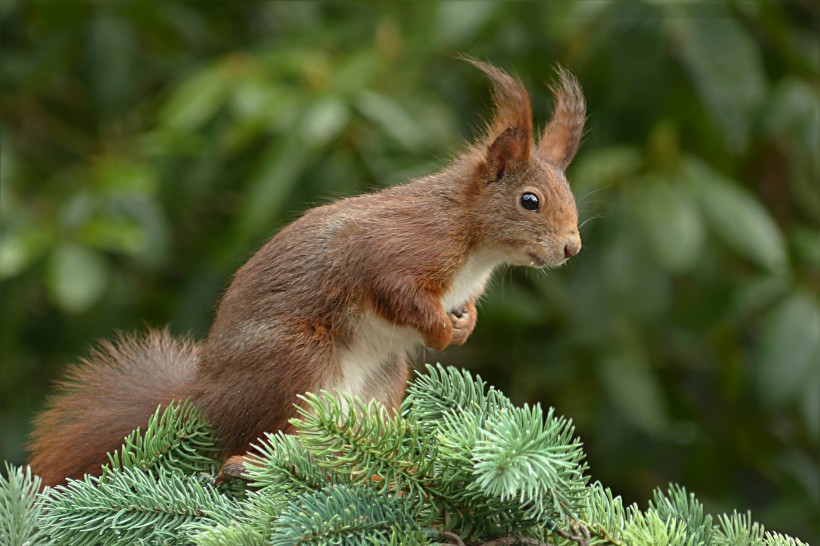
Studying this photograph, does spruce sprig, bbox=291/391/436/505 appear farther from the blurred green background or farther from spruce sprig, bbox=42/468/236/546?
the blurred green background

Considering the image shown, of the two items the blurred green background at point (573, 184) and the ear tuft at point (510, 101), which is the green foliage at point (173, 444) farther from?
the blurred green background at point (573, 184)

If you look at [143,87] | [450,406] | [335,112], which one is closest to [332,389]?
[450,406]

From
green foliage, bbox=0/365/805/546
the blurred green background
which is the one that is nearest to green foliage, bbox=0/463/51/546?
green foliage, bbox=0/365/805/546

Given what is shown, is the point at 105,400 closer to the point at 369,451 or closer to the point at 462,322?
the point at 462,322

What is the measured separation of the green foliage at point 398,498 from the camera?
872mm

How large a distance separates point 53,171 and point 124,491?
79.2 inches

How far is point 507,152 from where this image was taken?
4.61ft

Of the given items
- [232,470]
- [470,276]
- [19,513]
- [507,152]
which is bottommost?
[19,513]

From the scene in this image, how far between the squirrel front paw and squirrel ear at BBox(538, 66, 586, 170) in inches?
9.4

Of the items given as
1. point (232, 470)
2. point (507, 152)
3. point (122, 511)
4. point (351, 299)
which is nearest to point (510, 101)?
point (507, 152)

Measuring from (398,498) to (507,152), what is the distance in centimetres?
61

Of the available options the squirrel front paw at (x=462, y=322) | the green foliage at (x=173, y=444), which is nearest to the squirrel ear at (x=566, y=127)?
the squirrel front paw at (x=462, y=322)

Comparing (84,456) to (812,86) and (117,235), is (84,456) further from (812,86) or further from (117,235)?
(812,86)

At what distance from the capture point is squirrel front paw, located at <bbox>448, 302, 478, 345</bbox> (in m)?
1.36
